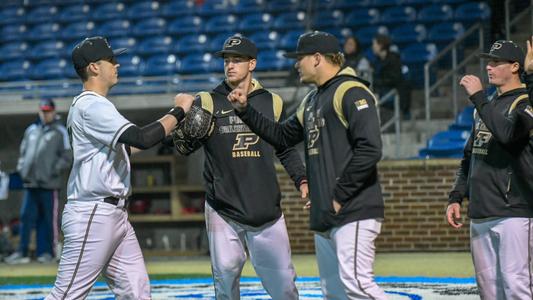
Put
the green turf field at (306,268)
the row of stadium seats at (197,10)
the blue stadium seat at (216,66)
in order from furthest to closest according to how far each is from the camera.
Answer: the blue stadium seat at (216,66) < the row of stadium seats at (197,10) < the green turf field at (306,268)

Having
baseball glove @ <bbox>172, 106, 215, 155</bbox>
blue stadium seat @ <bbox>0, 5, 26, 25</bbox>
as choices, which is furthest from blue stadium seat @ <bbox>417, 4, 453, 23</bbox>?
baseball glove @ <bbox>172, 106, 215, 155</bbox>

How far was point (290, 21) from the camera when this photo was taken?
724 inches

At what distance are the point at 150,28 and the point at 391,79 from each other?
7.08 meters

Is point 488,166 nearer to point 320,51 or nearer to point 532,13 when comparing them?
point 320,51

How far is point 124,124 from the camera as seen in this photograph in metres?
5.79

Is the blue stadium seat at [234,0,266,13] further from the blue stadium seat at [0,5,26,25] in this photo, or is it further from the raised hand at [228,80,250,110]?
the raised hand at [228,80,250,110]

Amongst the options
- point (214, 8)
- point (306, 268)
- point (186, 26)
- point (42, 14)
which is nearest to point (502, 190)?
point (306, 268)

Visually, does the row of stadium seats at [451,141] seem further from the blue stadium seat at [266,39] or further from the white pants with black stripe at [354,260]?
the white pants with black stripe at [354,260]

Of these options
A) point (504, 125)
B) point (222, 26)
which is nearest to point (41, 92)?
point (222, 26)

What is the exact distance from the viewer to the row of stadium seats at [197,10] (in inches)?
680

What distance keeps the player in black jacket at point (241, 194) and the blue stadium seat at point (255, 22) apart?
11951 mm

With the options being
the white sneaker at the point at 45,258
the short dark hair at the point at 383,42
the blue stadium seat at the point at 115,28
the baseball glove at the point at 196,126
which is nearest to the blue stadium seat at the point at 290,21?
the blue stadium seat at the point at 115,28

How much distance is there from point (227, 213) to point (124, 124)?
95 centimetres

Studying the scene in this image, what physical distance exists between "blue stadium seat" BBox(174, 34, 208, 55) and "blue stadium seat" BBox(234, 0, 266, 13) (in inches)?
34.5
